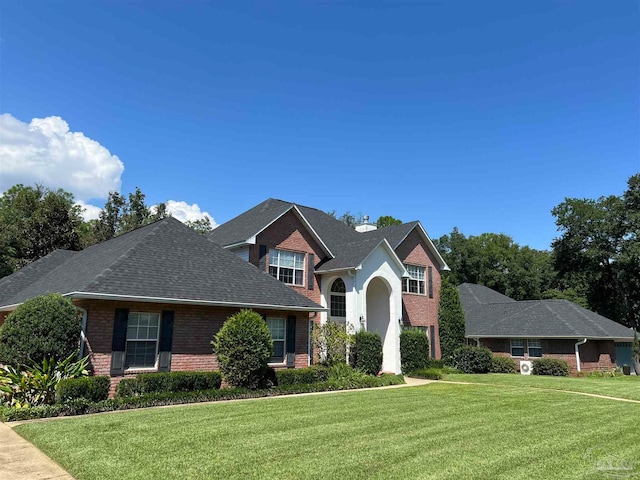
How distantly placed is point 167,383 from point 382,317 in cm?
1498

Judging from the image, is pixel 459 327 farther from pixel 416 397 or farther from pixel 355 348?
pixel 416 397

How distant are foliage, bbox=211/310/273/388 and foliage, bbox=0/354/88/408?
16.0 ft

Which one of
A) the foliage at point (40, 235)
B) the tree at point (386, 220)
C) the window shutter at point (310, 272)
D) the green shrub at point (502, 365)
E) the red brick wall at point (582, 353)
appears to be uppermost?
the tree at point (386, 220)

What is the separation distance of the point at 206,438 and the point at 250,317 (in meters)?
7.13

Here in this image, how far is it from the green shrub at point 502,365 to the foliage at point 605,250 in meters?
23.3

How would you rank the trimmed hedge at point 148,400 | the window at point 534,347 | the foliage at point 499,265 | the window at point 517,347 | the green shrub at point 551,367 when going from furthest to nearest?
the foliage at point 499,265 → the window at point 517,347 → the window at point 534,347 → the green shrub at point 551,367 → the trimmed hedge at point 148,400

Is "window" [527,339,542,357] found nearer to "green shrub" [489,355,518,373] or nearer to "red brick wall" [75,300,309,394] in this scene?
"green shrub" [489,355,518,373]

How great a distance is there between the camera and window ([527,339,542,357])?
29.8 metres

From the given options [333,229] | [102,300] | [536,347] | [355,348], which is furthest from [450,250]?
[102,300]

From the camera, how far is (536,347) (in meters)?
30.0

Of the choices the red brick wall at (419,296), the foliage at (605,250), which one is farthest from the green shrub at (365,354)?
the foliage at (605,250)

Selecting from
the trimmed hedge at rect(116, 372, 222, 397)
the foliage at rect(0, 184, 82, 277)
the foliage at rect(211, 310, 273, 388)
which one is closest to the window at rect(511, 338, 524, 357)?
the foliage at rect(211, 310, 273, 388)

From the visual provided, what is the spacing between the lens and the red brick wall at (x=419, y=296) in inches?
1103

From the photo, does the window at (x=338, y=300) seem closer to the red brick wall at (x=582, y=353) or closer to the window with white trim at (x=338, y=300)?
the window with white trim at (x=338, y=300)
